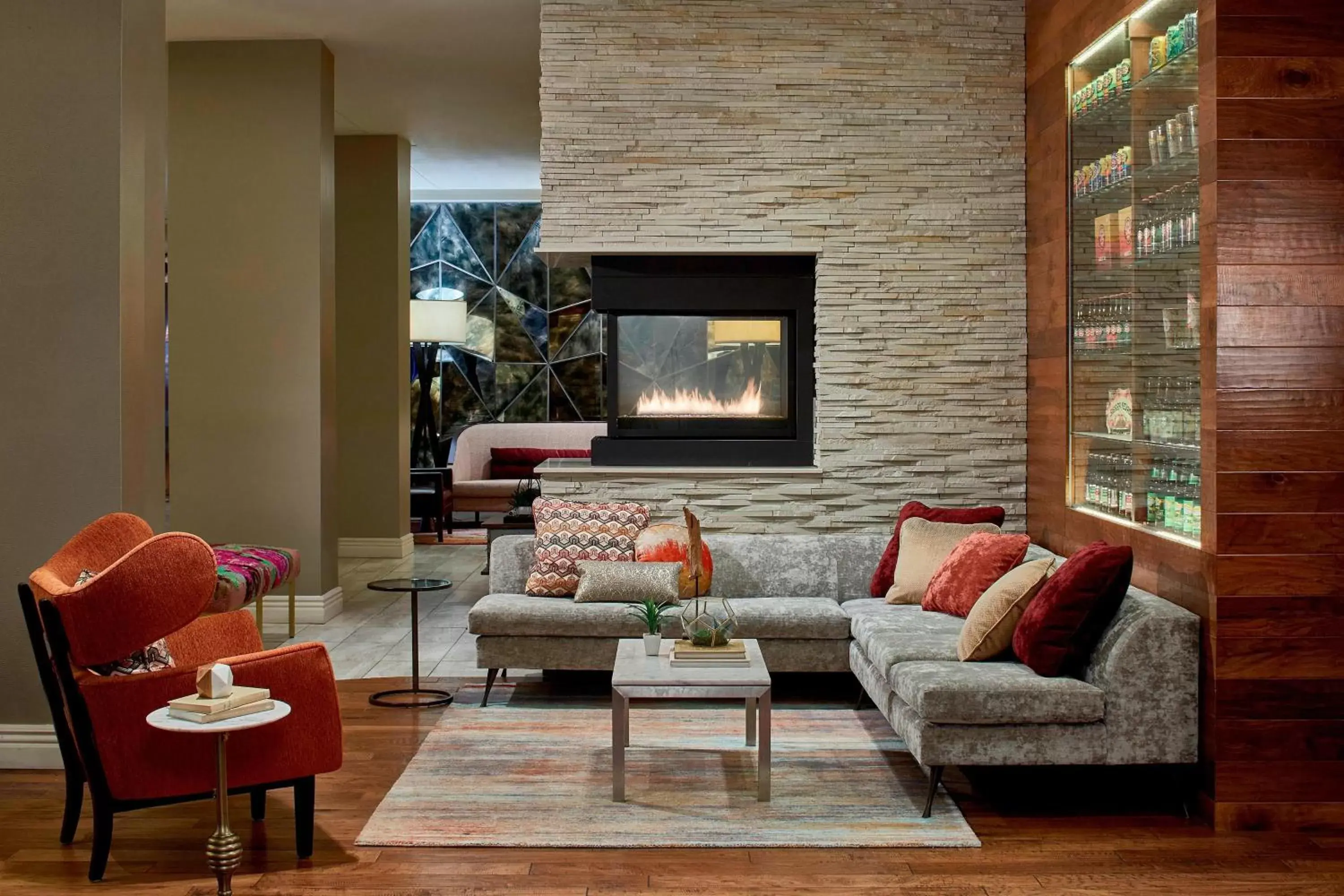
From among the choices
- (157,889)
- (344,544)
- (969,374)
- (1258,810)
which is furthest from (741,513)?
(344,544)

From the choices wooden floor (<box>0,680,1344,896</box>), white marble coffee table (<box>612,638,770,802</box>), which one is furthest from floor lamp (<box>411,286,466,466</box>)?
white marble coffee table (<box>612,638,770,802</box>)

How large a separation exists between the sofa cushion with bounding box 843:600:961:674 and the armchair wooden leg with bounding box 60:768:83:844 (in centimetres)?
245

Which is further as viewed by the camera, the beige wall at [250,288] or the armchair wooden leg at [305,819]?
the beige wall at [250,288]

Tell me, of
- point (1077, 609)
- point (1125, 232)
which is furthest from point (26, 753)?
point (1125, 232)

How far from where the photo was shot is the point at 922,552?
5.22 meters

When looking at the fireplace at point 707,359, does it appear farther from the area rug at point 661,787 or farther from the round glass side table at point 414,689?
the area rug at point 661,787

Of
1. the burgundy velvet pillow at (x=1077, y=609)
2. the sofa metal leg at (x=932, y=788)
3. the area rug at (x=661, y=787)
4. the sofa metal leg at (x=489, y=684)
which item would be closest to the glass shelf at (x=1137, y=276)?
the burgundy velvet pillow at (x=1077, y=609)

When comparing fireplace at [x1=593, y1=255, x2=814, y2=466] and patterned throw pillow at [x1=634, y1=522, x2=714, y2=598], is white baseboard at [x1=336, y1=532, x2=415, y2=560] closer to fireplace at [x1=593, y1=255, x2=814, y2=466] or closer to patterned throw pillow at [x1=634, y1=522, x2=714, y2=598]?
fireplace at [x1=593, y1=255, x2=814, y2=466]

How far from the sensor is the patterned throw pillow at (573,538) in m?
5.37

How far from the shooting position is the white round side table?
3.06 m

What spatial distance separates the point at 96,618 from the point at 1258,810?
3.22 metres

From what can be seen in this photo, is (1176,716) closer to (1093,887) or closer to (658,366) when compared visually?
(1093,887)

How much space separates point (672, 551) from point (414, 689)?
46.8 inches

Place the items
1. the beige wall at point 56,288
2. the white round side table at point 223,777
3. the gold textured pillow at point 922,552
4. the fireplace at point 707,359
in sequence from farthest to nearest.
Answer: the fireplace at point 707,359, the gold textured pillow at point 922,552, the beige wall at point 56,288, the white round side table at point 223,777
